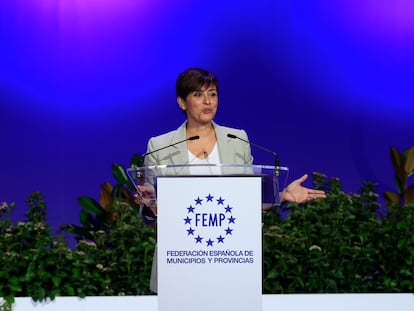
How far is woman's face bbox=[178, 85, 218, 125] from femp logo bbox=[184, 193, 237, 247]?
28.6 inches

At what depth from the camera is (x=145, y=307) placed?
493cm

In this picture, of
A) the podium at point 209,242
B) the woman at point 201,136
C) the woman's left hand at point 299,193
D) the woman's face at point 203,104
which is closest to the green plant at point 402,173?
the woman at point 201,136

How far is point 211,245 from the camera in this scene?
3250mm

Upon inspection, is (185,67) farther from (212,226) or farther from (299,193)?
(212,226)

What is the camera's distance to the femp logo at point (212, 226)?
10.7ft

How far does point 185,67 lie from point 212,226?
303 centimetres

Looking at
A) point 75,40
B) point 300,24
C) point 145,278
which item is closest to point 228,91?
point 300,24

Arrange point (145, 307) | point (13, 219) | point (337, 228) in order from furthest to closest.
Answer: point (13, 219)
point (337, 228)
point (145, 307)

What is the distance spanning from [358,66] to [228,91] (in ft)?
3.08

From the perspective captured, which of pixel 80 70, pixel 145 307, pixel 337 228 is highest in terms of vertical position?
pixel 80 70

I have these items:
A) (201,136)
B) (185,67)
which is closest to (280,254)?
(201,136)

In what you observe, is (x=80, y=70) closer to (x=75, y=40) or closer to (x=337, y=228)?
(x=75, y=40)

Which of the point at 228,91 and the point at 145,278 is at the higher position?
the point at 228,91

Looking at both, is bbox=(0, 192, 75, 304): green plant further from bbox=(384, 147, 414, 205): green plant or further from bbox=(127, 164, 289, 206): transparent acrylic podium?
bbox=(384, 147, 414, 205): green plant
